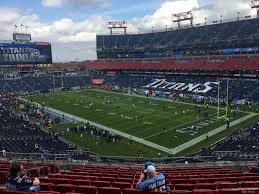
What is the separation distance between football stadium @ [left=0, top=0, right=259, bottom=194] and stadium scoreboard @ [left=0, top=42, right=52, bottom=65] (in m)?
0.28

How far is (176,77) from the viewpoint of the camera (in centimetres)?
7494

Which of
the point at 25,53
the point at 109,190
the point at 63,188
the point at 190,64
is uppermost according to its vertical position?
the point at 25,53

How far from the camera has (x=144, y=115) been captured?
45.4 metres

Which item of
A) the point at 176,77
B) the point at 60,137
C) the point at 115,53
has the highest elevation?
the point at 115,53

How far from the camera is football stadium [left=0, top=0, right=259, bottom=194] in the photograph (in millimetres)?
9220

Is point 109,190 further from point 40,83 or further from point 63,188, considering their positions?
point 40,83

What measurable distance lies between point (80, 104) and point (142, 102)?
37.0 ft

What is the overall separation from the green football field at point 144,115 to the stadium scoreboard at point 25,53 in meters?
28.4

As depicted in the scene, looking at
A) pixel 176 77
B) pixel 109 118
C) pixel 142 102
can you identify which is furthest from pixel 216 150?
pixel 176 77

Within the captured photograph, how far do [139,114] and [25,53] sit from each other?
55.7 meters

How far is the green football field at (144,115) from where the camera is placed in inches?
1410

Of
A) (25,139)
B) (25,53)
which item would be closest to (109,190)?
(25,139)

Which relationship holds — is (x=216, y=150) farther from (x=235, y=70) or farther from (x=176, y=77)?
(x=176, y=77)

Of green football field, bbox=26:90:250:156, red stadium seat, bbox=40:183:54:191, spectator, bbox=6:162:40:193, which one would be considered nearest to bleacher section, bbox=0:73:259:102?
green football field, bbox=26:90:250:156
